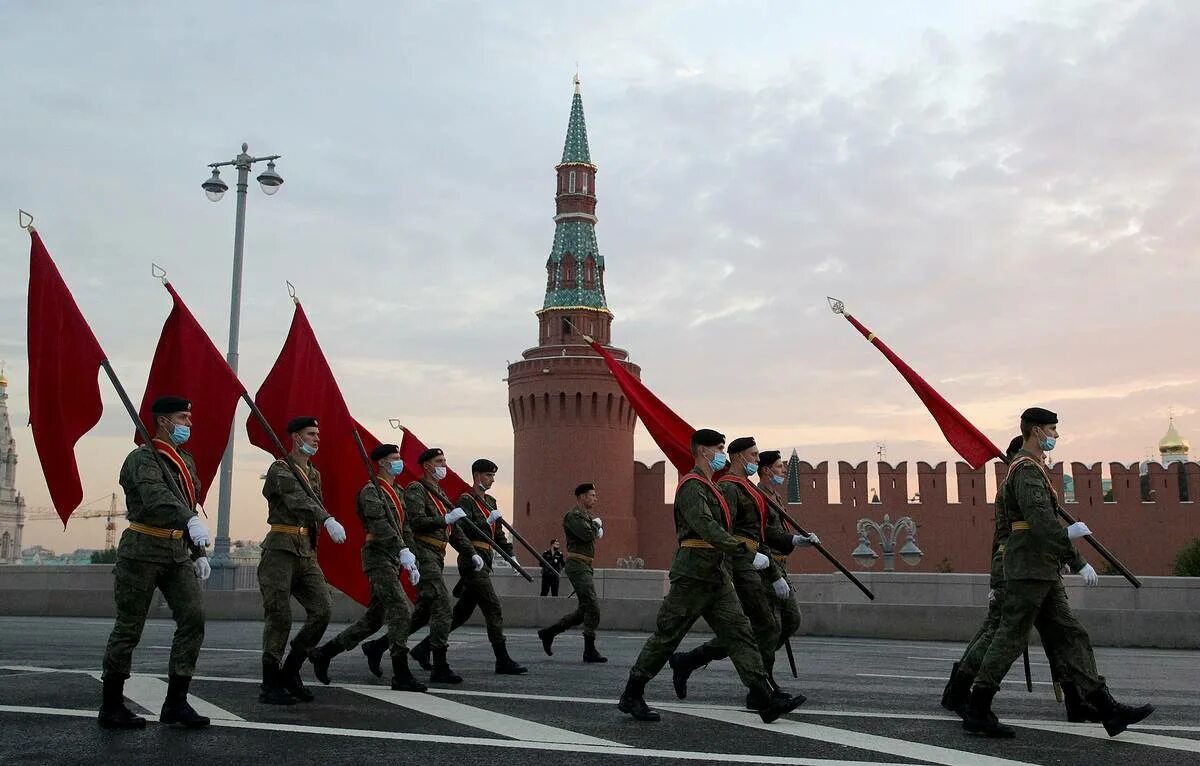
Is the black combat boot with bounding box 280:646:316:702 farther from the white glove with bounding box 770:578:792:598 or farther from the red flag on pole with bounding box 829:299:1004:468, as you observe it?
the red flag on pole with bounding box 829:299:1004:468

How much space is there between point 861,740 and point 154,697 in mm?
4582

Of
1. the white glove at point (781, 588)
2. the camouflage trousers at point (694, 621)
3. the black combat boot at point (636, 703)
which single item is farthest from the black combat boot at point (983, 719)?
the white glove at point (781, 588)


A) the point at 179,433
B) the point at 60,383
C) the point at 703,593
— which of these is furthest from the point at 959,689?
the point at 60,383

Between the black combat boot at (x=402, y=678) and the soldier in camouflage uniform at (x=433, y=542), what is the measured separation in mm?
613

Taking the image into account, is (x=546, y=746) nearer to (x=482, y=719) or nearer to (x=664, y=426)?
(x=482, y=719)

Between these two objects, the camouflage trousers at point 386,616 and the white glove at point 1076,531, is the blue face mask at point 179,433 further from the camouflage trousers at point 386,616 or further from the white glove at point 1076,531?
the white glove at point 1076,531

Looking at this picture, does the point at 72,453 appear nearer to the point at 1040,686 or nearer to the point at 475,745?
the point at 475,745

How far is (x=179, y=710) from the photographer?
6.11m

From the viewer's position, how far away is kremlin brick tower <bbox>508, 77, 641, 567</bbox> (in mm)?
49750

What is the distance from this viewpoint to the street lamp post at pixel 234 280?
719 inches

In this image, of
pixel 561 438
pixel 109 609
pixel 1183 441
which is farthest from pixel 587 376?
pixel 1183 441

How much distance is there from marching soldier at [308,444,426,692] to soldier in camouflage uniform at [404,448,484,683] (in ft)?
0.56

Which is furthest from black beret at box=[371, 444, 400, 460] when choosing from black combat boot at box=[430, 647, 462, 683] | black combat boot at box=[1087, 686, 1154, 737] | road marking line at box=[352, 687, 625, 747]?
black combat boot at box=[1087, 686, 1154, 737]

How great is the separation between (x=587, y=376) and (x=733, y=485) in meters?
42.6
